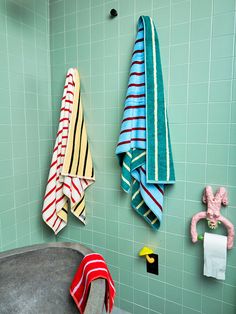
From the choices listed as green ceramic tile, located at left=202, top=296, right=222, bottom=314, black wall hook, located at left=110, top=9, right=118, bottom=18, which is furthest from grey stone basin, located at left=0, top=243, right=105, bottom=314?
black wall hook, located at left=110, top=9, right=118, bottom=18

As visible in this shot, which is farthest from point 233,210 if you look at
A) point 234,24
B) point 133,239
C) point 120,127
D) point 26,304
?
point 26,304

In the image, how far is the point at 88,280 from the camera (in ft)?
2.89

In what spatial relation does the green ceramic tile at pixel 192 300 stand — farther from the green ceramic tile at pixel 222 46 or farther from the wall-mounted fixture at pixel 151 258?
the green ceramic tile at pixel 222 46

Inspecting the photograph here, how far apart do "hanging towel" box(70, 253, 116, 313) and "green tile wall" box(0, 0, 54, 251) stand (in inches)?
26.8

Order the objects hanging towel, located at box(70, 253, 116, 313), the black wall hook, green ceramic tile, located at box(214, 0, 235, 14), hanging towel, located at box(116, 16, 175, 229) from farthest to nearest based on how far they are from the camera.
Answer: the black wall hook
hanging towel, located at box(116, 16, 175, 229)
green ceramic tile, located at box(214, 0, 235, 14)
hanging towel, located at box(70, 253, 116, 313)

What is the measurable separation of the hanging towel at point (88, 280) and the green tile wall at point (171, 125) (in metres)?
0.52

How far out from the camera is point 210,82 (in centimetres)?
118

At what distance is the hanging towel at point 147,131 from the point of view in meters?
1.23

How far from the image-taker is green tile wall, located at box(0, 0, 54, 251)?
1.38 meters

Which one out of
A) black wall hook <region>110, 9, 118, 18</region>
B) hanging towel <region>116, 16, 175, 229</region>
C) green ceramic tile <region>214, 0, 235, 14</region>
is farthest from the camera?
black wall hook <region>110, 9, 118, 18</region>

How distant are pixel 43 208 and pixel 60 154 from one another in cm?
36

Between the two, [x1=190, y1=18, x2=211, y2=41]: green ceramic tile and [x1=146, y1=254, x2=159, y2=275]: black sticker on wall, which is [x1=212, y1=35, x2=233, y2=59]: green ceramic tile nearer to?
[x1=190, y1=18, x2=211, y2=41]: green ceramic tile

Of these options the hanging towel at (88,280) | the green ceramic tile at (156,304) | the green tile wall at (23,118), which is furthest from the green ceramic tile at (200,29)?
the green ceramic tile at (156,304)

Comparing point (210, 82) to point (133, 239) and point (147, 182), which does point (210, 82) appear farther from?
point (133, 239)
